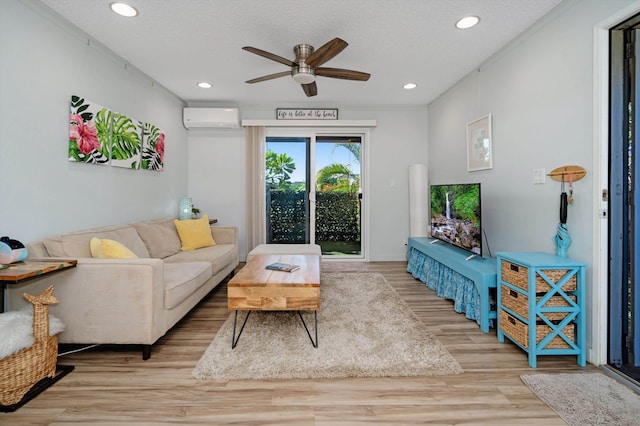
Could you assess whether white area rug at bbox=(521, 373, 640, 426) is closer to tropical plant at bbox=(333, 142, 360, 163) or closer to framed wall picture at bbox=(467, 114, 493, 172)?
framed wall picture at bbox=(467, 114, 493, 172)

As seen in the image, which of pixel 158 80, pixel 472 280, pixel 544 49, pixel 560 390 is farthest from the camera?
pixel 158 80

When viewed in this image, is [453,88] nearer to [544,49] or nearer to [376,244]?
[544,49]

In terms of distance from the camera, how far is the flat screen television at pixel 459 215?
2.80 m

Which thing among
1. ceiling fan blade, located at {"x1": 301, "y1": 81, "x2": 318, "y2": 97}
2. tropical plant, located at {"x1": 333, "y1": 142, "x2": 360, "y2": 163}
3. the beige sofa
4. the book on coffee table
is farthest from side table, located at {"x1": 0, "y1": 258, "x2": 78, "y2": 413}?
tropical plant, located at {"x1": 333, "y1": 142, "x2": 360, "y2": 163}

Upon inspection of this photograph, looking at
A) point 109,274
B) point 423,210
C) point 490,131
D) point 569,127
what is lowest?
point 109,274

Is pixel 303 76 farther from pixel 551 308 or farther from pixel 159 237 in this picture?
pixel 551 308

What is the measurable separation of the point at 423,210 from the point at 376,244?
0.96 m

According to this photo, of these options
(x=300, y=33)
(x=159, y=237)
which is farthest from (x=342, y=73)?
(x=159, y=237)

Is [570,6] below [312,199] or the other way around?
the other way around

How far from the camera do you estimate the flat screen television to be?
9.20 feet

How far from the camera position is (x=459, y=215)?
3.11 meters

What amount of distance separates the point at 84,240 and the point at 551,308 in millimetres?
3402

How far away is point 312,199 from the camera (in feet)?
16.2

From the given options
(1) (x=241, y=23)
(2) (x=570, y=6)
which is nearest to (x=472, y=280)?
(2) (x=570, y=6)
